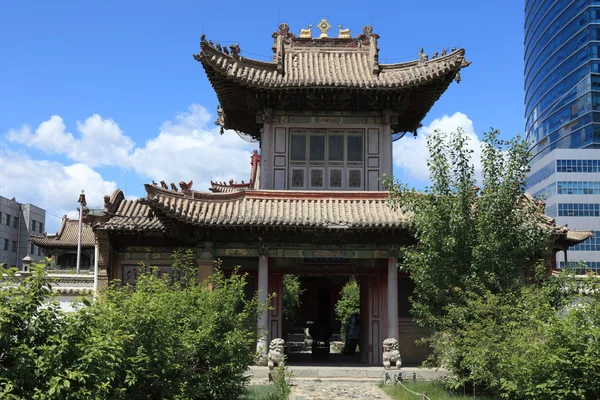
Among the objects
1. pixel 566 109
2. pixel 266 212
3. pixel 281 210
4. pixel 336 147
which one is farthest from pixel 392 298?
pixel 566 109

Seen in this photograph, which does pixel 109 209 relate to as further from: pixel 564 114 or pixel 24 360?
pixel 564 114

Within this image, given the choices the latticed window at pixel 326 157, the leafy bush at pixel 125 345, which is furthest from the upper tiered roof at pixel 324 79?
the leafy bush at pixel 125 345

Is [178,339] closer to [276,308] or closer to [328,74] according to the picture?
[276,308]

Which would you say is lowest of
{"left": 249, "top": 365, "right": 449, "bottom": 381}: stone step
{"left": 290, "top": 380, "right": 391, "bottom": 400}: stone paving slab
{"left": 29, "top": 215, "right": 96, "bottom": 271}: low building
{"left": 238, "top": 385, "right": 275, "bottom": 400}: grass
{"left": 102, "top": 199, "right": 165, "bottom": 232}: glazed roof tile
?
{"left": 290, "top": 380, "right": 391, "bottom": 400}: stone paving slab

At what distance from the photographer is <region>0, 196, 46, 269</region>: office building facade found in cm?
6680

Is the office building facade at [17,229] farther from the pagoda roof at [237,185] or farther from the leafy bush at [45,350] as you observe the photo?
the leafy bush at [45,350]

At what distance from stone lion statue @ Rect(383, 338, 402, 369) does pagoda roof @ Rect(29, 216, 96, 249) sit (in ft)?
117

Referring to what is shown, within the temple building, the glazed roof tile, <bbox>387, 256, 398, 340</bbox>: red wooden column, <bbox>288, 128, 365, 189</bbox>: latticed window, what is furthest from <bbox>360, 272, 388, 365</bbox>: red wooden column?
the glazed roof tile

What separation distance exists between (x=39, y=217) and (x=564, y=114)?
232ft

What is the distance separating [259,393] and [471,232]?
6205mm

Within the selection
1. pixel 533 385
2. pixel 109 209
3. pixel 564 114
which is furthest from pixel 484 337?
pixel 564 114

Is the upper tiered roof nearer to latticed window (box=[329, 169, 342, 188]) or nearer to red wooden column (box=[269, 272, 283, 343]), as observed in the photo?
latticed window (box=[329, 169, 342, 188])

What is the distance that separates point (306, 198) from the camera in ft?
69.3

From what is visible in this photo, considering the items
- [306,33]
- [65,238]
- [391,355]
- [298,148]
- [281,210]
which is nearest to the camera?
[391,355]
